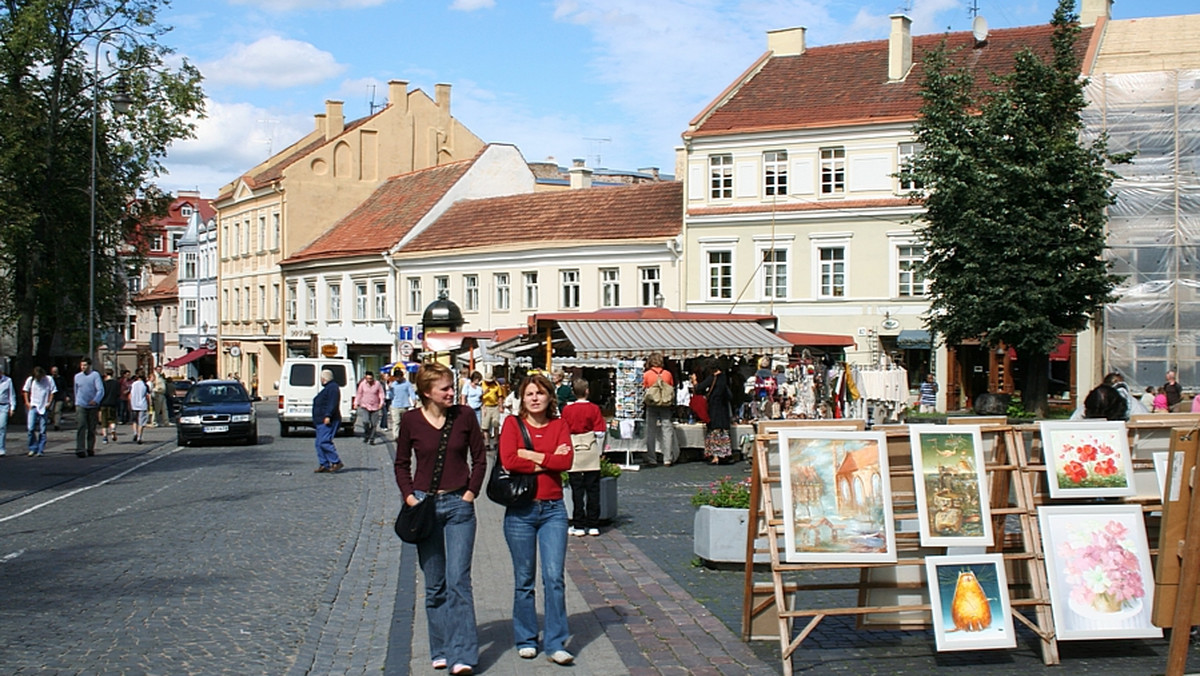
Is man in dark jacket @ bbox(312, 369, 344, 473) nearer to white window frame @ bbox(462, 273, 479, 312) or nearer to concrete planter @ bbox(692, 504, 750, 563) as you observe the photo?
concrete planter @ bbox(692, 504, 750, 563)

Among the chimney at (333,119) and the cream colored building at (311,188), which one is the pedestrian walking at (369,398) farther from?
the chimney at (333,119)

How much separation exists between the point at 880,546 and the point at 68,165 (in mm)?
39354

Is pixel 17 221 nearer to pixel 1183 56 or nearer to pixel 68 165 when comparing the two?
pixel 68 165

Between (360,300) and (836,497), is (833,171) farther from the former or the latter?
(836,497)

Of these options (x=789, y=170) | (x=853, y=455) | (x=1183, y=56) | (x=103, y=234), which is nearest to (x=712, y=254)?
(x=789, y=170)

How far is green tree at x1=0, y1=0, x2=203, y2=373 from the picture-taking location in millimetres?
38688

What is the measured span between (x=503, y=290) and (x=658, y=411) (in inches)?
1097

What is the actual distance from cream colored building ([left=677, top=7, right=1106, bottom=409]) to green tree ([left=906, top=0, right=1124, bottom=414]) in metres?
8.12

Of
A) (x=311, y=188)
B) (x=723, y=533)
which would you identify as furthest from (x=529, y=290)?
(x=723, y=533)

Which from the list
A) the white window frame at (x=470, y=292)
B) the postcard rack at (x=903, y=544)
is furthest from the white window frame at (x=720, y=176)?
the postcard rack at (x=903, y=544)

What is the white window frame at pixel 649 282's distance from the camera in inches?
1780

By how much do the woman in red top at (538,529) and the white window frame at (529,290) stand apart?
134ft

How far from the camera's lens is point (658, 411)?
2291 cm

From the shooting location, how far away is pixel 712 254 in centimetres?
4375
